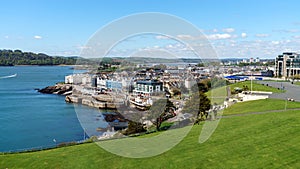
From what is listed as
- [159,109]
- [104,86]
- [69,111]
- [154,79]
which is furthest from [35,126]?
[104,86]

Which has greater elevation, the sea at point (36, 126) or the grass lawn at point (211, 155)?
the grass lawn at point (211, 155)

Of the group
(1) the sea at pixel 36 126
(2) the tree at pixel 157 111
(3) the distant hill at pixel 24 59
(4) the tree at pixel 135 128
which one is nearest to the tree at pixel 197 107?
(2) the tree at pixel 157 111

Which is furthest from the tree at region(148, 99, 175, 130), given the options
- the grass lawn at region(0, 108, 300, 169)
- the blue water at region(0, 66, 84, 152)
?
the blue water at region(0, 66, 84, 152)

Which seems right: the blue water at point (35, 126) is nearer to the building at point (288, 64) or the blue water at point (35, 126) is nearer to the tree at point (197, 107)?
the tree at point (197, 107)

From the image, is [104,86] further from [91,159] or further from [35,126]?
[91,159]

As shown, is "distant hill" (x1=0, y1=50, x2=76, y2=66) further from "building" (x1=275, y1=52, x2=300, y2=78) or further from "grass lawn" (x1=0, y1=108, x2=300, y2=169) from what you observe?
"grass lawn" (x1=0, y1=108, x2=300, y2=169)
